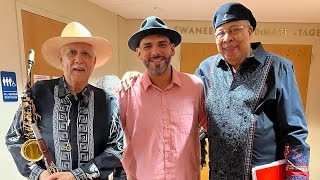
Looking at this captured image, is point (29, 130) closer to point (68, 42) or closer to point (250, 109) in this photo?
point (68, 42)

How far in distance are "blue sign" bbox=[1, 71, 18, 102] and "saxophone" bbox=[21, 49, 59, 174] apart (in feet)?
3.09

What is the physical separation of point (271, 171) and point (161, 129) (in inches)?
23.2

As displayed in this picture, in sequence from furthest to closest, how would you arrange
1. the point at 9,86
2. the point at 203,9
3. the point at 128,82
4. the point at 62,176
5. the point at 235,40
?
the point at 203,9
the point at 9,86
the point at 128,82
the point at 235,40
the point at 62,176

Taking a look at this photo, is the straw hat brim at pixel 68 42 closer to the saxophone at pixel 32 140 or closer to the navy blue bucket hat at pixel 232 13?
the saxophone at pixel 32 140

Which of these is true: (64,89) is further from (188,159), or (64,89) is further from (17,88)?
(17,88)

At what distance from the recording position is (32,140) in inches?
46.1

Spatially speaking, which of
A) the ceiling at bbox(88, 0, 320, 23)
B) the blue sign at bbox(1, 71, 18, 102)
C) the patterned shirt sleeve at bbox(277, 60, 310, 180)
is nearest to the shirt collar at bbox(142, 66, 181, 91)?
the patterned shirt sleeve at bbox(277, 60, 310, 180)

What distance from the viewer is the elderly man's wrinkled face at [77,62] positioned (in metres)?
1.23

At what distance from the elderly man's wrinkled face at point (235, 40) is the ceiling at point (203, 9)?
1801 mm

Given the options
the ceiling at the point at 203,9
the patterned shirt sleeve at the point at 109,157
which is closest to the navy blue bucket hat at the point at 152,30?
the patterned shirt sleeve at the point at 109,157

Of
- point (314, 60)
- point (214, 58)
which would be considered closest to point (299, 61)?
point (314, 60)

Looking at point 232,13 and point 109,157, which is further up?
point 232,13

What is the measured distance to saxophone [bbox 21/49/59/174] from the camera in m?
1.16

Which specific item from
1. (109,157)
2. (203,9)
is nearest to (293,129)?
(109,157)
